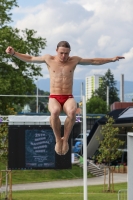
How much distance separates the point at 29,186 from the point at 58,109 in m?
24.4

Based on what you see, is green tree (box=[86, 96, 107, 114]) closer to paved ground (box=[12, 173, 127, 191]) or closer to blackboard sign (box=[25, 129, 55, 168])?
paved ground (box=[12, 173, 127, 191])

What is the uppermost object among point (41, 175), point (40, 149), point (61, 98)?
point (61, 98)

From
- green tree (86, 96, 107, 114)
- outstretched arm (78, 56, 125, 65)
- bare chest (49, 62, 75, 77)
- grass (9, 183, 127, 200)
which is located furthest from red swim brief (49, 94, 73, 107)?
green tree (86, 96, 107, 114)

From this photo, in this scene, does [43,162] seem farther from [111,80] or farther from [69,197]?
[111,80]

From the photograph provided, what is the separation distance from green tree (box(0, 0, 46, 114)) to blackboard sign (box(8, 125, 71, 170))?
590 inches

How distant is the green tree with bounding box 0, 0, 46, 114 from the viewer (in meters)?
37.1

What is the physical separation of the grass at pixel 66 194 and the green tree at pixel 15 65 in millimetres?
8949

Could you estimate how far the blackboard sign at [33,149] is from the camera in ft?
64.0

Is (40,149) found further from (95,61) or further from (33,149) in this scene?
(95,61)

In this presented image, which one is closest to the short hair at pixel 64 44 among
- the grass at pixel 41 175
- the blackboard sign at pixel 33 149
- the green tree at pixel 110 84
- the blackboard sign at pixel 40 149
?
the blackboard sign at pixel 33 149

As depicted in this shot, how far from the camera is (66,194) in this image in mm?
26719

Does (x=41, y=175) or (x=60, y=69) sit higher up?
(x=60, y=69)

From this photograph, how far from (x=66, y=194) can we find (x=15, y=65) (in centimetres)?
1440

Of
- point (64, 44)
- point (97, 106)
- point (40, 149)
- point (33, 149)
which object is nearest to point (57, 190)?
point (40, 149)
